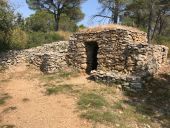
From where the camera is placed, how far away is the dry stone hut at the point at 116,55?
15023 mm

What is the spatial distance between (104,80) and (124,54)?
5.11 ft

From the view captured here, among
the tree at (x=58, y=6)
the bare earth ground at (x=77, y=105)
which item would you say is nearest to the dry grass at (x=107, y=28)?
the bare earth ground at (x=77, y=105)

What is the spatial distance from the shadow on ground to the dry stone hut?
1.39 feet

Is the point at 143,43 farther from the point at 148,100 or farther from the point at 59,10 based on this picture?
the point at 59,10

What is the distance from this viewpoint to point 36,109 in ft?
41.3

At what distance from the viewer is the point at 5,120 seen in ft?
39.0

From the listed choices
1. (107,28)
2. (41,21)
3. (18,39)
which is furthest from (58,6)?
(107,28)

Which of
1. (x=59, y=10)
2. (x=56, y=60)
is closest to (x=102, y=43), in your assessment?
(x=56, y=60)

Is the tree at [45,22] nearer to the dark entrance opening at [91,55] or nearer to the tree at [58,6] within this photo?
the tree at [58,6]

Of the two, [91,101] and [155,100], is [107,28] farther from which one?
[91,101]

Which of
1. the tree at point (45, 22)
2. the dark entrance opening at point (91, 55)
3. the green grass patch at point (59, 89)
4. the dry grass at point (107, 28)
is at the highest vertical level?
the tree at point (45, 22)

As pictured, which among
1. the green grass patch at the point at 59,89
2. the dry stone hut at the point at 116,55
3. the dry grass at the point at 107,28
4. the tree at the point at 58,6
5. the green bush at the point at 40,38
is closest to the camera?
the green grass patch at the point at 59,89

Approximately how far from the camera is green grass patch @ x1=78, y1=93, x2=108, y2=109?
12.6 meters

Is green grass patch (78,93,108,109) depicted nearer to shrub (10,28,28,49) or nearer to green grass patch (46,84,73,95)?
green grass patch (46,84,73,95)
